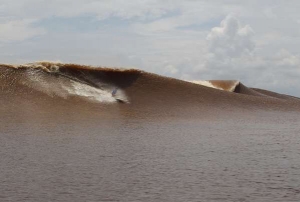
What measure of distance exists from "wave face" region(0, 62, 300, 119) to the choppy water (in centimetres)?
243

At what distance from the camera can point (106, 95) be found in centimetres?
1588

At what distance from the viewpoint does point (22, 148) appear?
348 inches

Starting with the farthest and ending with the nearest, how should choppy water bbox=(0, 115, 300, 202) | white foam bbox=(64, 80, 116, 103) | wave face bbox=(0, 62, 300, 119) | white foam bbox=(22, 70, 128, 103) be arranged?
white foam bbox=(64, 80, 116, 103), white foam bbox=(22, 70, 128, 103), wave face bbox=(0, 62, 300, 119), choppy water bbox=(0, 115, 300, 202)

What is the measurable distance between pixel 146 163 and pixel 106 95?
844 centimetres

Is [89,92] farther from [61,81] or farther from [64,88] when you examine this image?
[61,81]

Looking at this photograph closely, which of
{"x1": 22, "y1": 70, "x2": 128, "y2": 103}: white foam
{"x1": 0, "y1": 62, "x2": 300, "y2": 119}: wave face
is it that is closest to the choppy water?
{"x1": 0, "y1": 62, "x2": 300, "y2": 119}: wave face

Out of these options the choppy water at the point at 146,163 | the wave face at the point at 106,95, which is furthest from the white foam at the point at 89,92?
the choppy water at the point at 146,163

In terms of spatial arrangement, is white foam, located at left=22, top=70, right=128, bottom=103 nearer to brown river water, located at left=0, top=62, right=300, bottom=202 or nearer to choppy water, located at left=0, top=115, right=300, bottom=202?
brown river water, located at left=0, top=62, right=300, bottom=202

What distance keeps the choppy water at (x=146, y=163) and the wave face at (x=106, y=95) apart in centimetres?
243

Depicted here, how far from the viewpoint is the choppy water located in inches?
230

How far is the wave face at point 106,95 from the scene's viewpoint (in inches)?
Result: 568

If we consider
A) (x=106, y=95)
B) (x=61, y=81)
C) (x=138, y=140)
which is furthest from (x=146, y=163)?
(x=61, y=81)

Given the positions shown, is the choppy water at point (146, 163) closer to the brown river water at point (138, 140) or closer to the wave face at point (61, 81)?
the brown river water at point (138, 140)

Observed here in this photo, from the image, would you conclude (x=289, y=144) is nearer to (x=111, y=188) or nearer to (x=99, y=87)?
(x=111, y=188)
